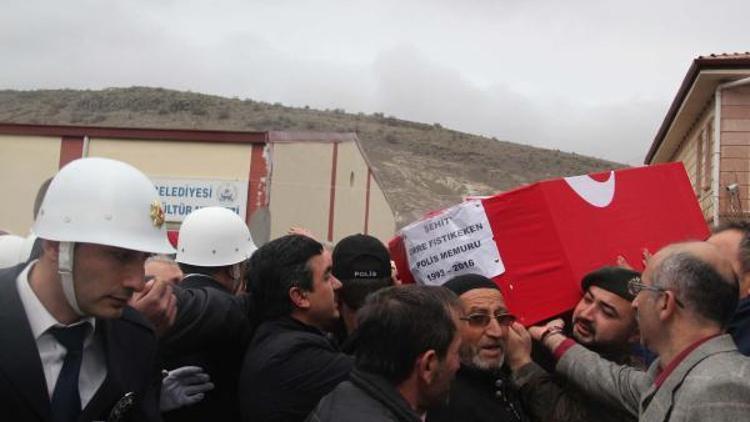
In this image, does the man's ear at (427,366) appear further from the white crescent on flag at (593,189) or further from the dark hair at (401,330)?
the white crescent on flag at (593,189)

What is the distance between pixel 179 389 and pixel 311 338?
62cm

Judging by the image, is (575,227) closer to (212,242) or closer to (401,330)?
(401,330)

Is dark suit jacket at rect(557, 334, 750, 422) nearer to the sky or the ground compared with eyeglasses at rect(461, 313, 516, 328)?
nearer to the ground

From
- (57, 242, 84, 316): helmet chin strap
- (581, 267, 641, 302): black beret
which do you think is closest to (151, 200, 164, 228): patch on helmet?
(57, 242, 84, 316): helmet chin strap

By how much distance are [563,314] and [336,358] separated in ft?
4.32

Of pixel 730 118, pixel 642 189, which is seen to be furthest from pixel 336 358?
pixel 730 118

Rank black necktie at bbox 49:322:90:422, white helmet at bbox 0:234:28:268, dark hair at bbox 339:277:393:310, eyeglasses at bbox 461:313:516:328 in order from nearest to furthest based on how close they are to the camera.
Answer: black necktie at bbox 49:322:90:422
eyeglasses at bbox 461:313:516:328
white helmet at bbox 0:234:28:268
dark hair at bbox 339:277:393:310

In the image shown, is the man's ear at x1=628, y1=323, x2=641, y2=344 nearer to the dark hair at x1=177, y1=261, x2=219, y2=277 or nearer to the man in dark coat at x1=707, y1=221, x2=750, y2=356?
the man in dark coat at x1=707, y1=221, x2=750, y2=356

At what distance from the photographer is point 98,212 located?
7.48 ft

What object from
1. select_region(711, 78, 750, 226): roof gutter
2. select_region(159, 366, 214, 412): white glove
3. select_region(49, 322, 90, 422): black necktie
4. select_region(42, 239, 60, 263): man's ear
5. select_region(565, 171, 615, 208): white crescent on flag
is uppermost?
select_region(711, 78, 750, 226): roof gutter

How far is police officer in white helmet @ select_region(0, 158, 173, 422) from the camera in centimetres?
206

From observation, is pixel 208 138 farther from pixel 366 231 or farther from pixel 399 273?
pixel 399 273

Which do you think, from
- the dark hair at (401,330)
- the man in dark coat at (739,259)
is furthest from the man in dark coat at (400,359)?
the man in dark coat at (739,259)

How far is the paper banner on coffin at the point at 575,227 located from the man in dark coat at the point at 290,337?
3.06ft
